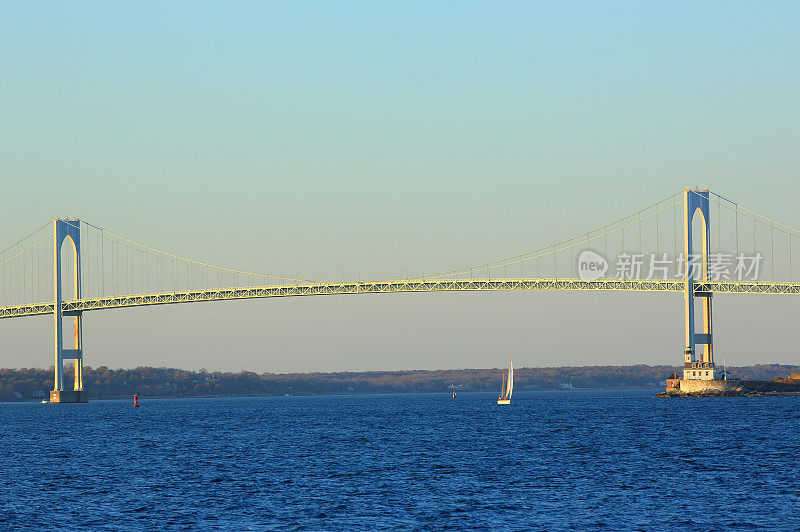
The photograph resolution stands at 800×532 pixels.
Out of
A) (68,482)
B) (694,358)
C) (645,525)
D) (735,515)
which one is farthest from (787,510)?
(694,358)

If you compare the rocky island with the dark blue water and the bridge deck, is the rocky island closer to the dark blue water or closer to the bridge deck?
the bridge deck

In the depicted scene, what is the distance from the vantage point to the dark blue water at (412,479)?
1219 inches

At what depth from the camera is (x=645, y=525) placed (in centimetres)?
2930

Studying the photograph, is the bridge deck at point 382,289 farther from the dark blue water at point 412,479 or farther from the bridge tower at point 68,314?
the dark blue water at point 412,479

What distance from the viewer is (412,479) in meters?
40.1

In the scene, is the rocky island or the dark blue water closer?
the dark blue water

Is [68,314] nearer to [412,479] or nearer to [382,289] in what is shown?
[382,289]

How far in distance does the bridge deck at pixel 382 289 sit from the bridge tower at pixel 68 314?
180 cm

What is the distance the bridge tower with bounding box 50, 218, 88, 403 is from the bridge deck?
180 cm

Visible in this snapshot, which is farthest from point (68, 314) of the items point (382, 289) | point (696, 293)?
point (696, 293)

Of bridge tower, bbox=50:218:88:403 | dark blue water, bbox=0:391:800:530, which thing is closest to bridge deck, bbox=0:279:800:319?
bridge tower, bbox=50:218:88:403

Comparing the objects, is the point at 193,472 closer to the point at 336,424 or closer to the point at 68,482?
the point at 68,482

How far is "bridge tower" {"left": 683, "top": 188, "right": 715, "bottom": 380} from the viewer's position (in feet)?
381

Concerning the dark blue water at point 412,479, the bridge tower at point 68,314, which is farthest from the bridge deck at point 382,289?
the dark blue water at point 412,479
